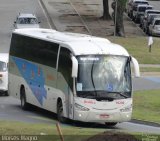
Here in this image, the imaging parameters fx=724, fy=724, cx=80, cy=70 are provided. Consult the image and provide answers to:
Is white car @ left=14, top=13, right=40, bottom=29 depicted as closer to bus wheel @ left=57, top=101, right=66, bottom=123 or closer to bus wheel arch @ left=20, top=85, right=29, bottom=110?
bus wheel arch @ left=20, top=85, right=29, bottom=110

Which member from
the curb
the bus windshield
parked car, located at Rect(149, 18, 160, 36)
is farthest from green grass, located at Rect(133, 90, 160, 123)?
parked car, located at Rect(149, 18, 160, 36)

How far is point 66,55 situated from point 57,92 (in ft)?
4.57

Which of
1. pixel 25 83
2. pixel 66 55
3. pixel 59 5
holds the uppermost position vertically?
pixel 66 55

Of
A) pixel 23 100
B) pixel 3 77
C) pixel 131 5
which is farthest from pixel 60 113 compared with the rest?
pixel 131 5

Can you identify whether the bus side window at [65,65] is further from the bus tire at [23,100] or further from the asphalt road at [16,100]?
the bus tire at [23,100]

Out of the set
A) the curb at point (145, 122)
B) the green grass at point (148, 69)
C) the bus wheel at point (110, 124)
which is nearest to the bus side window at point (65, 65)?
the bus wheel at point (110, 124)

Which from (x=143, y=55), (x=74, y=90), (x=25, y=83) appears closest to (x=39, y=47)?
(x=25, y=83)

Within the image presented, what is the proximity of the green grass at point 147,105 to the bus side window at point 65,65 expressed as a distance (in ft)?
12.1

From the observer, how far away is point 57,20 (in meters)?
66.2

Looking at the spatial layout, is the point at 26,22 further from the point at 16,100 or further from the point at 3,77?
the point at 16,100

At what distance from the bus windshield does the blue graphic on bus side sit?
9.53 feet

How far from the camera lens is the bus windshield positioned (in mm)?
23125

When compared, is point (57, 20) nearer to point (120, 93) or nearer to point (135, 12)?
point (135, 12)

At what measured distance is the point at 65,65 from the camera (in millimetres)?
23875
